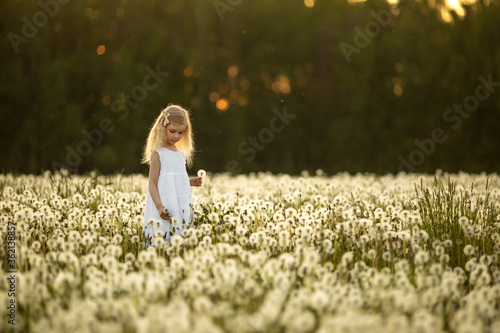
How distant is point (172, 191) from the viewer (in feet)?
18.2

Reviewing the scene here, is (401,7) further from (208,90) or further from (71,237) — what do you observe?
(71,237)

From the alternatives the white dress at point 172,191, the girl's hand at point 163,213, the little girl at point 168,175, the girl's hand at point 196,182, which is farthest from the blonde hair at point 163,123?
the girl's hand at point 163,213

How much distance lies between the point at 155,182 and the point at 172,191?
19cm

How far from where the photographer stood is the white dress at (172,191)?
5.50m

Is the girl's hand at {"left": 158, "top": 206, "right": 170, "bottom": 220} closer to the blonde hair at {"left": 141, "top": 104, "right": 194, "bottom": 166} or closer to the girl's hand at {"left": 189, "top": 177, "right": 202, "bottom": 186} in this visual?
the girl's hand at {"left": 189, "top": 177, "right": 202, "bottom": 186}

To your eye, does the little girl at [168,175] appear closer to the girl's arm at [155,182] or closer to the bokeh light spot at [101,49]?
the girl's arm at [155,182]

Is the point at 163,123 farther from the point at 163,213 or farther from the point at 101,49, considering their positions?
the point at 101,49

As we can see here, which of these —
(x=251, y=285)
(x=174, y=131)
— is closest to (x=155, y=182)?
(x=174, y=131)

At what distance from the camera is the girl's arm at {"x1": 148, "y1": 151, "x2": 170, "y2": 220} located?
17.3 feet

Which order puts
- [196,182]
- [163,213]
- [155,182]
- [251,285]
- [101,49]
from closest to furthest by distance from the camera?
[251,285], [163,213], [155,182], [196,182], [101,49]

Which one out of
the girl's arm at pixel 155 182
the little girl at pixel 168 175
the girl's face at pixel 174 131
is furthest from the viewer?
the girl's face at pixel 174 131

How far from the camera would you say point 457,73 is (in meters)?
19.5

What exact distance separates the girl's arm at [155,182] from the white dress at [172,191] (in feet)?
0.18

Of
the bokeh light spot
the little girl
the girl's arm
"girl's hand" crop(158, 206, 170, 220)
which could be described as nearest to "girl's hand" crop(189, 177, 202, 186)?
the little girl
